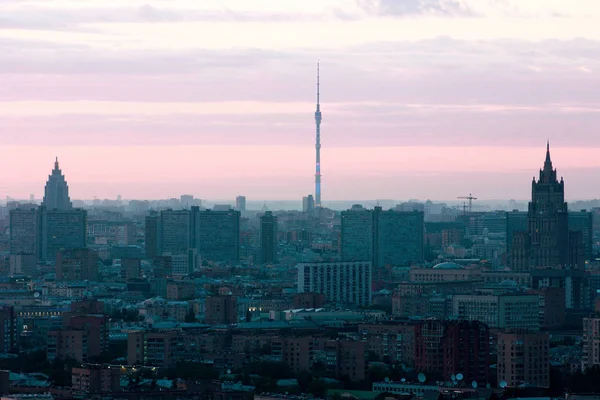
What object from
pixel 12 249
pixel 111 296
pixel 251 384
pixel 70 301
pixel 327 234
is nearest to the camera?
pixel 251 384

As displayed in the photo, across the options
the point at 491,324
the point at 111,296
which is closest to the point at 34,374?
the point at 491,324

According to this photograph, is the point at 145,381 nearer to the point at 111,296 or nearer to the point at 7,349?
the point at 7,349

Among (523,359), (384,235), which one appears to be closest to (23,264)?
(384,235)

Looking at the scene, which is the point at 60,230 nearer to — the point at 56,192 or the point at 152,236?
the point at 152,236

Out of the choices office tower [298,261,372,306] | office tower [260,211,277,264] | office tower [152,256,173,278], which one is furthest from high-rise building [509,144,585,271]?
office tower [260,211,277,264]

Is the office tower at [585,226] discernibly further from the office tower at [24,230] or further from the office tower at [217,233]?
the office tower at [24,230]

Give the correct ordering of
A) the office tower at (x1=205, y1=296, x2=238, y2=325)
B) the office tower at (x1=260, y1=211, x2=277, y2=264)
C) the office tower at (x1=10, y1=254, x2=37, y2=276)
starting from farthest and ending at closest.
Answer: the office tower at (x1=260, y1=211, x2=277, y2=264), the office tower at (x1=10, y1=254, x2=37, y2=276), the office tower at (x1=205, y1=296, x2=238, y2=325)

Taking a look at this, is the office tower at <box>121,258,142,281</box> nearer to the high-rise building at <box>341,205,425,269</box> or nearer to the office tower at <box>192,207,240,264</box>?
the high-rise building at <box>341,205,425,269</box>
